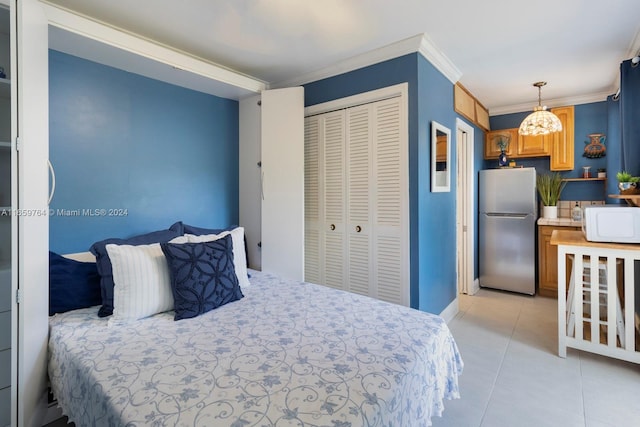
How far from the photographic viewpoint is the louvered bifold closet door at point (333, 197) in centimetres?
287

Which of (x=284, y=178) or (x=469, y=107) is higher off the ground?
(x=469, y=107)

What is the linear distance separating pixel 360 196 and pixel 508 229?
2.38 m

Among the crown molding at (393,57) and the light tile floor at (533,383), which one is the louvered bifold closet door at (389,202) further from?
the light tile floor at (533,383)

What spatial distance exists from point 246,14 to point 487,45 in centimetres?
184

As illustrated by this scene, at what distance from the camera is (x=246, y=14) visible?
6.61 ft

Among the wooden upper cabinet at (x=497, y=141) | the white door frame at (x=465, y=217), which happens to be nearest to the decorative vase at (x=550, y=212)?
the wooden upper cabinet at (x=497, y=141)

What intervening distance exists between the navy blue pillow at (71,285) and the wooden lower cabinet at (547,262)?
4.52 metres

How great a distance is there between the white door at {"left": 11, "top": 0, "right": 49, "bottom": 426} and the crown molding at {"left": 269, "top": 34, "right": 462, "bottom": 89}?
1958mm

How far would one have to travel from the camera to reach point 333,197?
294cm

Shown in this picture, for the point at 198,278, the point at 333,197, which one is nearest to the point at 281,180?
the point at 333,197

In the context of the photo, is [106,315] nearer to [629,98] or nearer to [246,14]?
[246,14]

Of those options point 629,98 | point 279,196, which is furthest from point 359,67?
point 629,98

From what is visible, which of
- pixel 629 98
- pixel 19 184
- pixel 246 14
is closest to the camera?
pixel 19 184

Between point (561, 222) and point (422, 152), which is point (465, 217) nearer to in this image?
point (561, 222)
